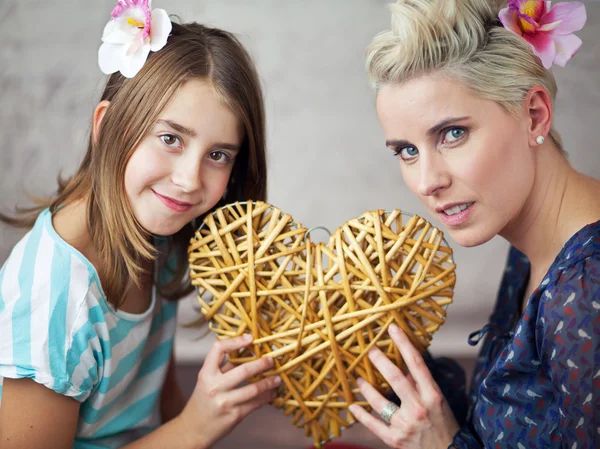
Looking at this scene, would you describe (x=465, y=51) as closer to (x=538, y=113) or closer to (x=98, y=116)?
(x=538, y=113)

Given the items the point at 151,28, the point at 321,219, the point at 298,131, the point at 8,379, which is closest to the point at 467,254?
the point at 321,219

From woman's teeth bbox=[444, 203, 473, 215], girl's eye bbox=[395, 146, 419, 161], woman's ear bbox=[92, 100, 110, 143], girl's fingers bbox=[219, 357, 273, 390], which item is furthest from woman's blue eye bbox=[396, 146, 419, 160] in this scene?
woman's ear bbox=[92, 100, 110, 143]

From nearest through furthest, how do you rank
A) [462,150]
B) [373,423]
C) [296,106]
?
[462,150] → [373,423] → [296,106]

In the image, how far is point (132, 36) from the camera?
1274 mm

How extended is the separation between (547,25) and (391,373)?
0.66 meters

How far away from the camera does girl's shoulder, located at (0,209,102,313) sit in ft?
3.95

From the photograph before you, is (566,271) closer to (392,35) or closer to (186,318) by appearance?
(392,35)

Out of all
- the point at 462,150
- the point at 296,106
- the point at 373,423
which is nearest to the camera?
the point at 462,150

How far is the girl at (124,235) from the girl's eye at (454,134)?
0.39 metres

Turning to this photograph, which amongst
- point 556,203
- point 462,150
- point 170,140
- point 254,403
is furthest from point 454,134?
point 254,403

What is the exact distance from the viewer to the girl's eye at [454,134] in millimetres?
1124

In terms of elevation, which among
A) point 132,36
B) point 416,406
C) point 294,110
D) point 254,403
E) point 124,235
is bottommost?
point 254,403

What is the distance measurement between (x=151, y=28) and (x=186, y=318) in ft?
3.99

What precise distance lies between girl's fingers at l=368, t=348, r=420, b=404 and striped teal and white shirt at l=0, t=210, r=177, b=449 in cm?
Result: 50
